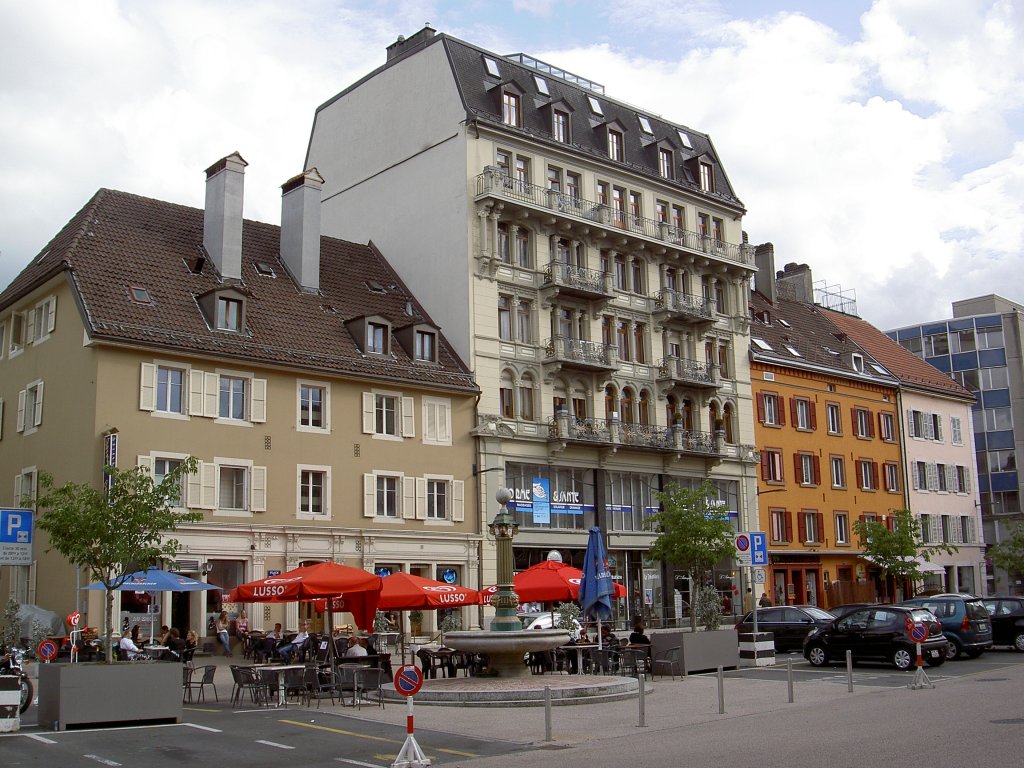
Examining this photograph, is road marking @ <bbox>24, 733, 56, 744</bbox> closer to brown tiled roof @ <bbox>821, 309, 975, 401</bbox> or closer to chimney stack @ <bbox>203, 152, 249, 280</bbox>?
chimney stack @ <bbox>203, 152, 249, 280</bbox>

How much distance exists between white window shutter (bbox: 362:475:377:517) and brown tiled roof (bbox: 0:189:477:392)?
3.33 m

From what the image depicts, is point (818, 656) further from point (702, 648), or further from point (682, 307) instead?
point (682, 307)

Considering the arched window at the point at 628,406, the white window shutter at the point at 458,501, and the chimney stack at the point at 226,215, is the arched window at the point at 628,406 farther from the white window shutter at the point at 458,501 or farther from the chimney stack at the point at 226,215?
the chimney stack at the point at 226,215

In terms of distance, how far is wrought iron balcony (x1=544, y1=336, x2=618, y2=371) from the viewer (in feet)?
140

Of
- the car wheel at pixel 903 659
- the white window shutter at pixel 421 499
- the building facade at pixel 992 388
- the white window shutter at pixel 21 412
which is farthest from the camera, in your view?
the building facade at pixel 992 388

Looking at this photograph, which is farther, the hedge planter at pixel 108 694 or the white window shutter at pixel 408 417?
the white window shutter at pixel 408 417

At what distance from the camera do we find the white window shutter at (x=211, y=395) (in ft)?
110

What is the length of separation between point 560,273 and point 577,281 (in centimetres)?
81

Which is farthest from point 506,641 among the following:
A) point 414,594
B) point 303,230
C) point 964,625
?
point 303,230

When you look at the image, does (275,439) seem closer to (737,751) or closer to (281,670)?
(281,670)

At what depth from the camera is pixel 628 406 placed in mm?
46125

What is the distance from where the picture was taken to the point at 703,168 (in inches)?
2067

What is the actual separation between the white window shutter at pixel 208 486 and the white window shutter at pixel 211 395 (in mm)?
1534

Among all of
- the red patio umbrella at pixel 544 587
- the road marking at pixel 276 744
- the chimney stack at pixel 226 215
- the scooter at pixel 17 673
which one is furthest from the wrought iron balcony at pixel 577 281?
the road marking at pixel 276 744
